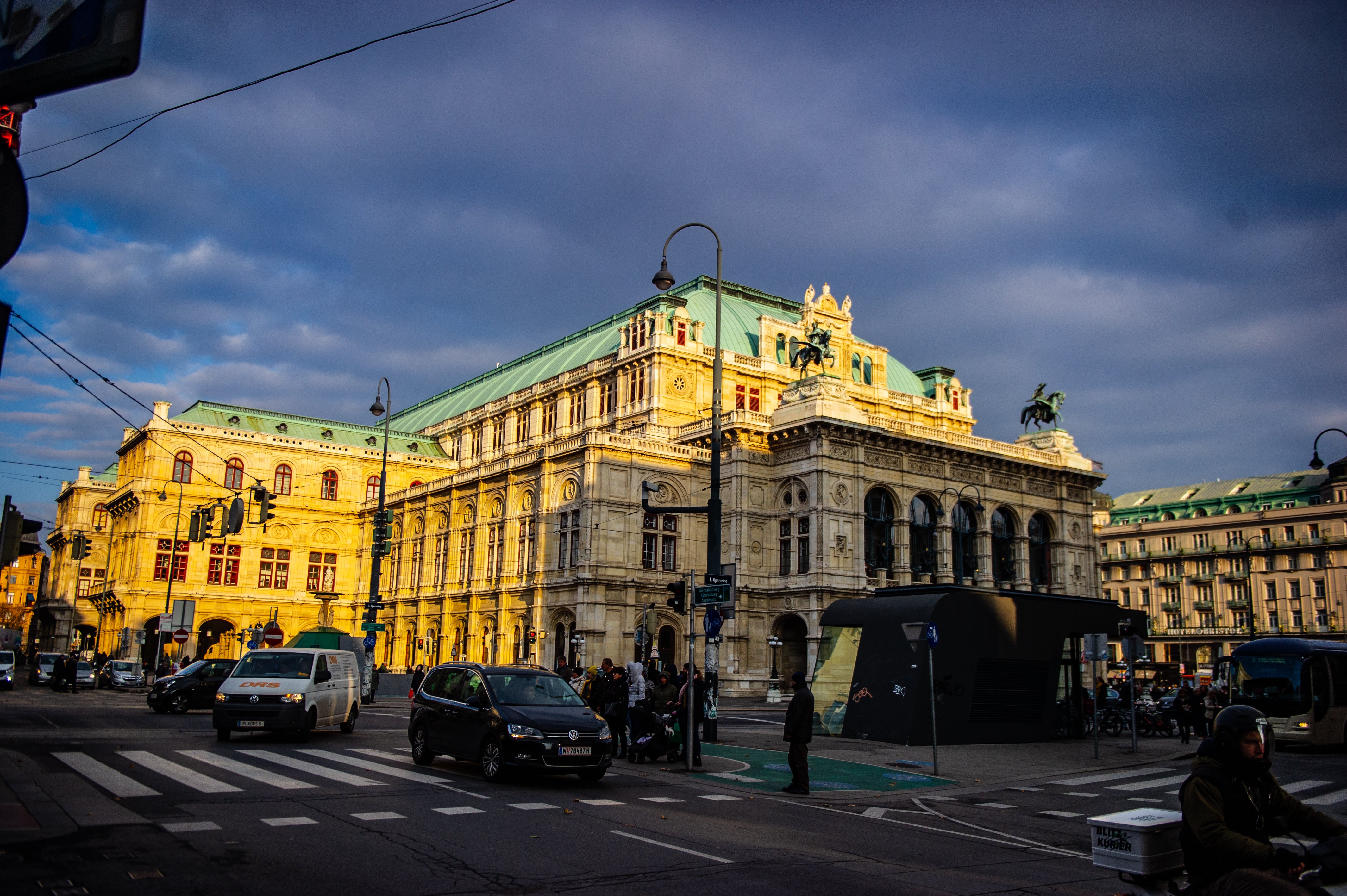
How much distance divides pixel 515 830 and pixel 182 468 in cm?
6965

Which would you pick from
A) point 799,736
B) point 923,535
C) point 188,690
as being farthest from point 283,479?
point 799,736

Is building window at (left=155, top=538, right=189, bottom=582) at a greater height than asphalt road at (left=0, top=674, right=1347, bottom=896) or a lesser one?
greater

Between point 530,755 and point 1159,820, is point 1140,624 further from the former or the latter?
point 1159,820

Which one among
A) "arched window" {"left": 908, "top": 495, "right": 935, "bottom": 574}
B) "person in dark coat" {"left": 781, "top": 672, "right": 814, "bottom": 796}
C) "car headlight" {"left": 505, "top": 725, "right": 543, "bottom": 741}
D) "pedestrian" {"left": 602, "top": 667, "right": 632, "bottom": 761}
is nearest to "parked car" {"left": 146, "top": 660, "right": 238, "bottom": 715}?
"pedestrian" {"left": 602, "top": 667, "right": 632, "bottom": 761}

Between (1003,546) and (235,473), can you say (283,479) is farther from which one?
(1003,546)

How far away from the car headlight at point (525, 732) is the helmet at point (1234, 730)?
1051cm

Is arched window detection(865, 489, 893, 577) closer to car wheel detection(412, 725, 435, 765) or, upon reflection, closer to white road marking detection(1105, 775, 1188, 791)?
white road marking detection(1105, 775, 1188, 791)

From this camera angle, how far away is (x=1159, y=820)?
6129 mm

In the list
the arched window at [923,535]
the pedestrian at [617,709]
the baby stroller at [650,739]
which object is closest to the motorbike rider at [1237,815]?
the baby stroller at [650,739]

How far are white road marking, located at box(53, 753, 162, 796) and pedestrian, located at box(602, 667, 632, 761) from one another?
363 inches

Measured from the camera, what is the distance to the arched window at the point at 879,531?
56.4m

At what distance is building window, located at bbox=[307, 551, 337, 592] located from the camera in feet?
247

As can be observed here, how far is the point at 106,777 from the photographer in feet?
44.8

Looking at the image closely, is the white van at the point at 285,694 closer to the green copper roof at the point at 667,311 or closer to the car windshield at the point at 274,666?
the car windshield at the point at 274,666
